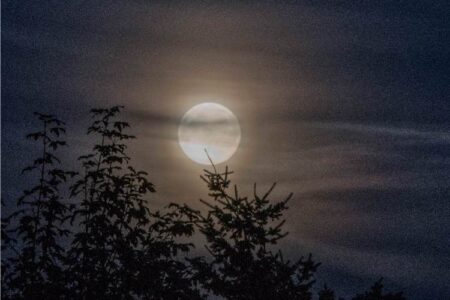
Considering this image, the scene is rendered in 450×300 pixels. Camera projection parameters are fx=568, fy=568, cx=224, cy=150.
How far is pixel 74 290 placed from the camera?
10805mm

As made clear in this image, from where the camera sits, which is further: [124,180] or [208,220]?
[124,180]

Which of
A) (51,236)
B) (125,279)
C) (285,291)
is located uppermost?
(51,236)

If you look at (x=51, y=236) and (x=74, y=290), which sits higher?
(x=51, y=236)

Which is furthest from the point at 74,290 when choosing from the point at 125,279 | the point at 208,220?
the point at 208,220

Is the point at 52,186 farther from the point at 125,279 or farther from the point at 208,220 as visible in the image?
the point at 208,220

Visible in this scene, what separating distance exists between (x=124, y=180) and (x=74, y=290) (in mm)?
2321

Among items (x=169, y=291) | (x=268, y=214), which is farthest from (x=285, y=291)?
(x=169, y=291)

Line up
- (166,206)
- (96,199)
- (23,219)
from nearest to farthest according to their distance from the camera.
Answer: (23,219) → (96,199) → (166,206)

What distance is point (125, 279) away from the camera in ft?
36.7

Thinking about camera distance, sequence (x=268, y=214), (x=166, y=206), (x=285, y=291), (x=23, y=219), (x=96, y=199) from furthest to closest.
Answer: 1. (x=166, y=206)
2. (x=96, y=199)
3. (x=23, y=219)
4. (x=268, y=214)
5. (x=285, y=291)

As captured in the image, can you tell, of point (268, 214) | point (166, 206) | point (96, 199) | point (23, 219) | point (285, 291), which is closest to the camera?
point (285, 291)

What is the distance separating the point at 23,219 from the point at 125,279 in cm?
227

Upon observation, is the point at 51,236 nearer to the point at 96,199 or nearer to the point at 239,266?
the point at 96,199

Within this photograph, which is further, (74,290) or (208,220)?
(74,290)
